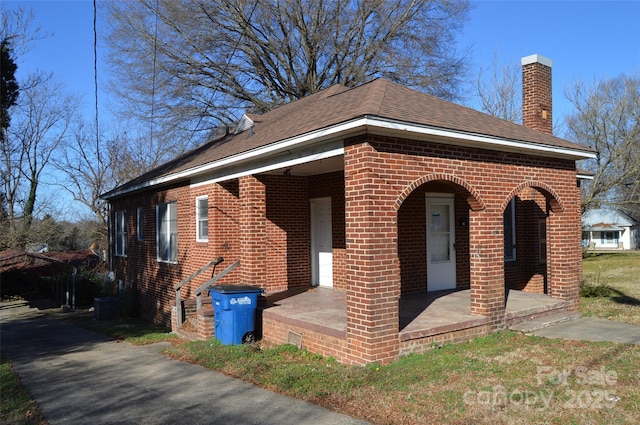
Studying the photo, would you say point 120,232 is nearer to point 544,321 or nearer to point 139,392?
point 139,392

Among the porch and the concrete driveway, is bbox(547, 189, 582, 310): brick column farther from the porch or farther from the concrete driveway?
the concrete driveway

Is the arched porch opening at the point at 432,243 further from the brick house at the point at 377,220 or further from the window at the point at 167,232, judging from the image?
the window at the point at 167,232

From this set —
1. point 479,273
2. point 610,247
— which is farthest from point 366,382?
point 610,247

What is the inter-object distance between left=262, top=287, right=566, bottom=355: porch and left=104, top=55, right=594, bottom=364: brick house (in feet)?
0.10

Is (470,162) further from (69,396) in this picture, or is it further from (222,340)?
(69,396)

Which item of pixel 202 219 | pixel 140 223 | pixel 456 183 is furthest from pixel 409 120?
pixel 140 223

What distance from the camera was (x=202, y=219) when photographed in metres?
12.1

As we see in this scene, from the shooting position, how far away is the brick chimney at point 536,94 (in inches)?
490

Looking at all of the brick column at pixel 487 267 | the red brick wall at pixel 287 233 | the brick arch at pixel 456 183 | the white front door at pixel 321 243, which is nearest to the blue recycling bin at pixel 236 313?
the red brick wall at pixel 287 233

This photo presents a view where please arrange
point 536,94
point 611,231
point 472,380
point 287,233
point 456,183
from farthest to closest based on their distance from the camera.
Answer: point 611,231, point 536,94, point 287,233, point 456,183, point 472,380

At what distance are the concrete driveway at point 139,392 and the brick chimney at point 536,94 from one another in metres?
9.87

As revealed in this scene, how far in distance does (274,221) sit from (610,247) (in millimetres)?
61716

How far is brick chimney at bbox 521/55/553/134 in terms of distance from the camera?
1245 centimetres

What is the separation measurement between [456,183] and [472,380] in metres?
3.15
